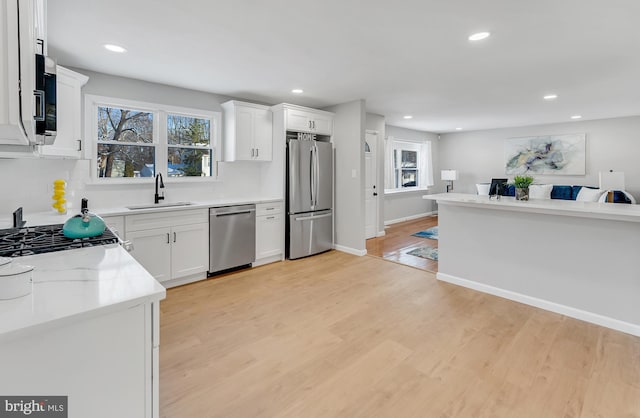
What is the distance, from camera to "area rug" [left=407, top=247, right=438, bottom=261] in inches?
195

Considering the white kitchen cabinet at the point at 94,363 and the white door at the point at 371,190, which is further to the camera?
the white door at the point at 371,190

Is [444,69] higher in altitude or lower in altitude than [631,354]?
higher

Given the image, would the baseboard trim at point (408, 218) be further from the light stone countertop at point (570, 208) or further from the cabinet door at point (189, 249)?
the cabinet door at point (189, 249)

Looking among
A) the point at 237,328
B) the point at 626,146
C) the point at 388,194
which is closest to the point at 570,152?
the point at 626,146

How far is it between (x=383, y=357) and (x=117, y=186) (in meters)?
3.47

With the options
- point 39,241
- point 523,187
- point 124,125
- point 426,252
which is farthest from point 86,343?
point 426,252

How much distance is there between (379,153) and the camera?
6.46 metres

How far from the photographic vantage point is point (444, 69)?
137 inches

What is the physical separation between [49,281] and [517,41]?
3.58 m

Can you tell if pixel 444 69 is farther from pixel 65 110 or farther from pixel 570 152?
pixel 570 152

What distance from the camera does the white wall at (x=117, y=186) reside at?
10.3ft

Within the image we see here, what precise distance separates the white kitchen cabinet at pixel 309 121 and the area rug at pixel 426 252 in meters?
2.42

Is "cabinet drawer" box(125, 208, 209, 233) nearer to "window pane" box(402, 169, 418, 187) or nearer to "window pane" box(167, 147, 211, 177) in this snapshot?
"window pane" box(167, 147, 211, 177)

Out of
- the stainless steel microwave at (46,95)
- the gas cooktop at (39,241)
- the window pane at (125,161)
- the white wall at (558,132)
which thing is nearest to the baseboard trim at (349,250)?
the window pane at (125,161)
